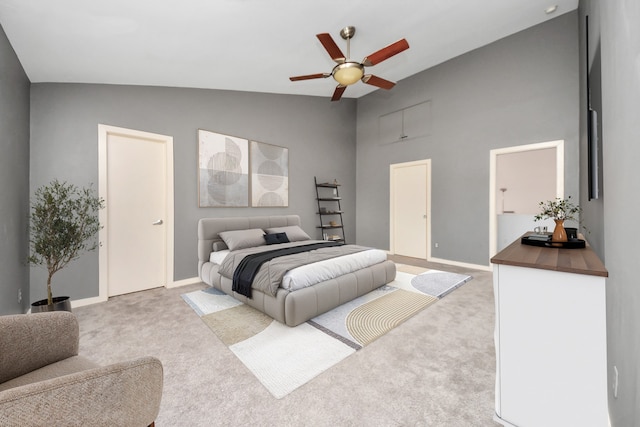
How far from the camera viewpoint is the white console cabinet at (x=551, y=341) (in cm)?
107

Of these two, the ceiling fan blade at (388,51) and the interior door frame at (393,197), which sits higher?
the ceiling fan blade at (388,51)

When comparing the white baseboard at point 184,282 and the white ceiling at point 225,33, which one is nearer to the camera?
the white ceiling at point 225,33

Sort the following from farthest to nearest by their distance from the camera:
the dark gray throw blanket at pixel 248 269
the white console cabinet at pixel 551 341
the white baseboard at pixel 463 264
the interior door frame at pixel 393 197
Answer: the interior door frame at pixel 393 197
the white baseboard at pixel 463 264
the dark gray throw blanket at pixel 248 269
the white console cabinet at pixel 551 341

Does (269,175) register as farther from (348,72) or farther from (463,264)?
(463,264)

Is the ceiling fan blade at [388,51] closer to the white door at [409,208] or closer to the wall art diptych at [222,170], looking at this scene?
the wall art diptych at [222,170]

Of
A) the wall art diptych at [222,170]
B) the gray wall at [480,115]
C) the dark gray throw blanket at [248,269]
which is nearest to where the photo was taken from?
the dark gray throw blanket at [248,269]

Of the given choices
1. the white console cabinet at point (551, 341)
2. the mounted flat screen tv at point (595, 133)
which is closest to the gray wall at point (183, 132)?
the white console cabinet at point (551, 341)

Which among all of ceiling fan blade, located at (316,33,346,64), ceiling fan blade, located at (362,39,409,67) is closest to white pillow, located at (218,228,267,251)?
ceiling fan blade, located at (316,33,346,64)

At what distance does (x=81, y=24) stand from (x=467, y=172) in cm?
525

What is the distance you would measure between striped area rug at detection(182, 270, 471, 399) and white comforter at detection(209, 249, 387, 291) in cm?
37

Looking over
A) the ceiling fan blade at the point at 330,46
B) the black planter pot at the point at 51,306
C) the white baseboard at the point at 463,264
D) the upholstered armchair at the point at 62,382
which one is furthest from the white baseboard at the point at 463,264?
the black planter pot at the point at 51,306

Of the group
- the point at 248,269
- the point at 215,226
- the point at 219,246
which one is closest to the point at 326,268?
the point at 248,269

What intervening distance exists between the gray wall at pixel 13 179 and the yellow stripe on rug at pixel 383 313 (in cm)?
292

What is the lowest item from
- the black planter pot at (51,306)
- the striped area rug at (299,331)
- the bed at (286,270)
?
the striped area rug at (299,331)
